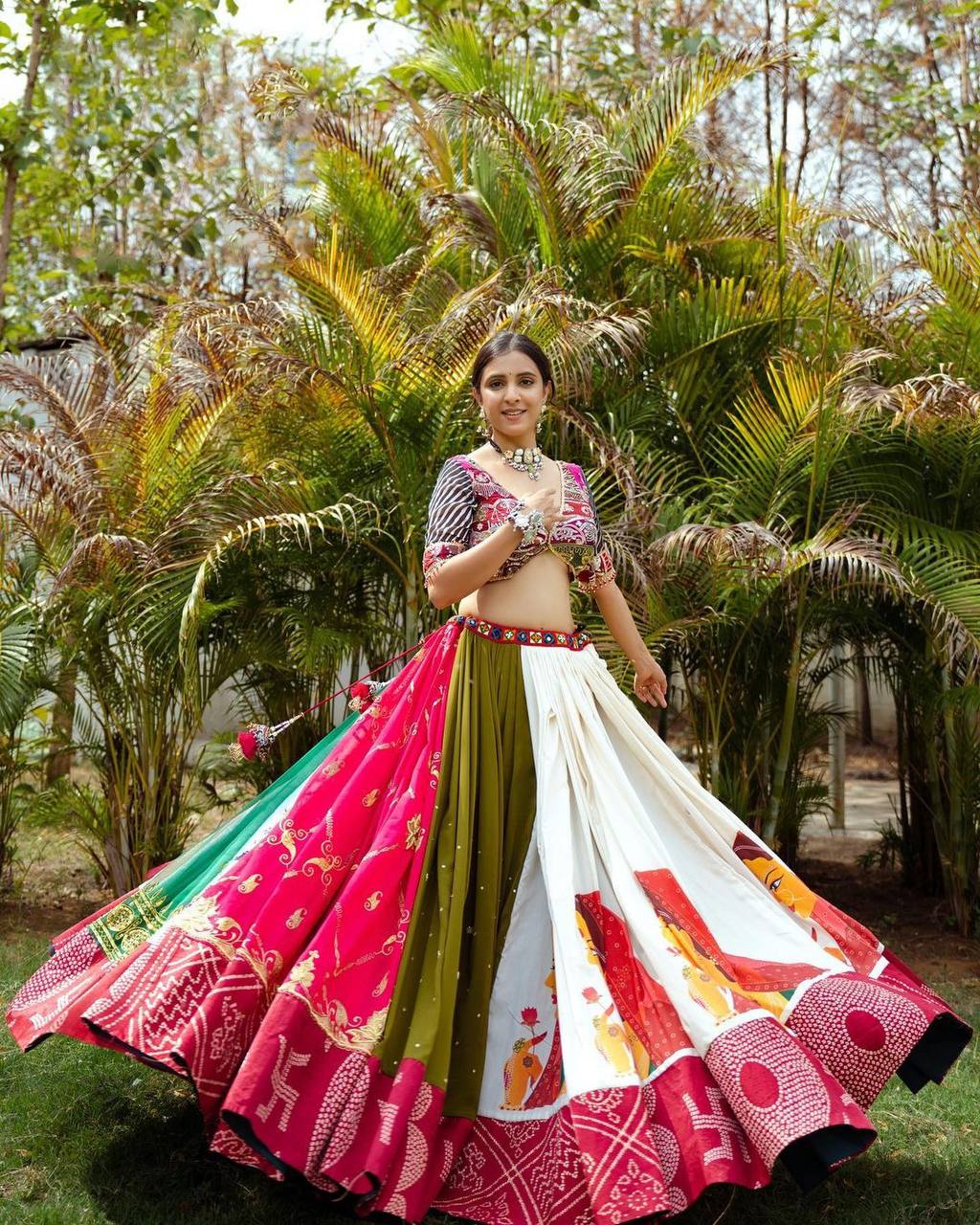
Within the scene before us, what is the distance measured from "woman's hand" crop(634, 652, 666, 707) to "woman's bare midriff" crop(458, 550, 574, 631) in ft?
1.36

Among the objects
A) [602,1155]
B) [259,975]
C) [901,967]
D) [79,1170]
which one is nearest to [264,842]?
[259,975]

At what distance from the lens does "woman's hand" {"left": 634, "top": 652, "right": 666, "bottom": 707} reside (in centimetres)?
355

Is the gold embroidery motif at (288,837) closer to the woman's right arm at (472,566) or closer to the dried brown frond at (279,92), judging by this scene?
the woman's right arm at (472,566)

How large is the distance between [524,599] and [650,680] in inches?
22.7

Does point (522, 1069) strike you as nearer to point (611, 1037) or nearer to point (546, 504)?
point (611, 1037)

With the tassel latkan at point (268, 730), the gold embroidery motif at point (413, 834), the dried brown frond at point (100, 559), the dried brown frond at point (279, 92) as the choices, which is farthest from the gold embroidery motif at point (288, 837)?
the dried brown frond at point (279, 92)

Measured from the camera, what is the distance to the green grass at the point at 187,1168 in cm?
274

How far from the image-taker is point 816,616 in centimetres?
535

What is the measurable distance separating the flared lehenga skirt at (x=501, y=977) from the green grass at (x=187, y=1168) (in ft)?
0.81

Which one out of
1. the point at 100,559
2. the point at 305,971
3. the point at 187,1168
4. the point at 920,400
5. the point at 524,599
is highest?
the point at 920,400

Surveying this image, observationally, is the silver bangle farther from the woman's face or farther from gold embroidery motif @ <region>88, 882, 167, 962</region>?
gold embroidery motif @ <region>88, 882, 167, 962</region>

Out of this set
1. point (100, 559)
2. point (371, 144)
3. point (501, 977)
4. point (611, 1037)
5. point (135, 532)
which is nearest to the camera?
point (611, 1037)

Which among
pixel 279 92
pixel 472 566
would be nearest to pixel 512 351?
pixel 472 566

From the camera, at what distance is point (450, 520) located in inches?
123
